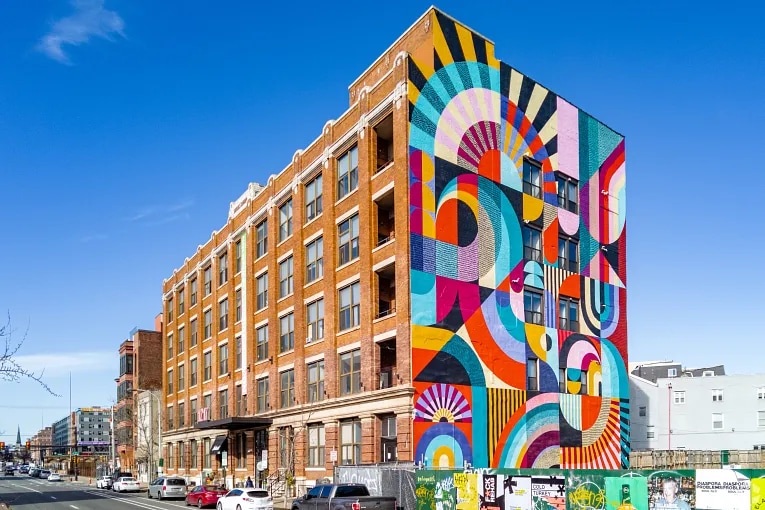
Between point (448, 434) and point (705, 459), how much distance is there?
85.1 feet

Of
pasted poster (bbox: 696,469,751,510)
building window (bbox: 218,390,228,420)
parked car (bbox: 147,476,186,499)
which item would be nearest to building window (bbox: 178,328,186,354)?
building window (bbox: 218,390,228,420)

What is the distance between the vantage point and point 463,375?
40.2 m

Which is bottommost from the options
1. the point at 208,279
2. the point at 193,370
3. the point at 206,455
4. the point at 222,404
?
the point at 206,455

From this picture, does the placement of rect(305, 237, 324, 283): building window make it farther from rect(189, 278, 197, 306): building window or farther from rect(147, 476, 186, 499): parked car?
rect(189, 278, 197, 306): building window

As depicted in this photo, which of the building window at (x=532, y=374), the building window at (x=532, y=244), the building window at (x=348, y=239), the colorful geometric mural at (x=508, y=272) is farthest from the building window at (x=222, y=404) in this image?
the building window at (x=532, y=244)

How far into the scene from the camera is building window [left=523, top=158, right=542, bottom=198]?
4678 centimetres

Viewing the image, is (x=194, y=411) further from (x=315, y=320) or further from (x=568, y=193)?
(x=568, y=193)

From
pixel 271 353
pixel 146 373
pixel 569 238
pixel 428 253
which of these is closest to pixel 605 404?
pixel 569 238

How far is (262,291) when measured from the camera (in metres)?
58.8

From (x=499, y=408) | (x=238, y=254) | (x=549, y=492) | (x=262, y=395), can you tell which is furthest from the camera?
(x=238, y=254)

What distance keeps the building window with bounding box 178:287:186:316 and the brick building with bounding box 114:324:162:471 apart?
21.9 m

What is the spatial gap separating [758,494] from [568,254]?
30.7 metres

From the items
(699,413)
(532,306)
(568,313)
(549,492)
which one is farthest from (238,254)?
(549,492)

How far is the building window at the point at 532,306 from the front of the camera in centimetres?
4534
